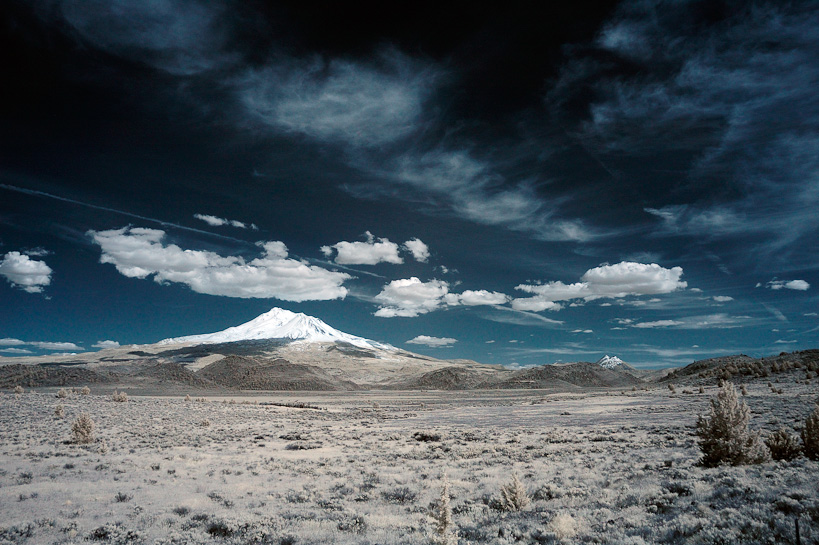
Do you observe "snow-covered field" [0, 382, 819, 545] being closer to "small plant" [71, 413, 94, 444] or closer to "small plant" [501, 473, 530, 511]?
"small plant" [501, 473, 530, 511]

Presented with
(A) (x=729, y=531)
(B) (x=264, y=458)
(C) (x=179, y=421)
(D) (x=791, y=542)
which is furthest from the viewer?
(C) (x=179, y=421)

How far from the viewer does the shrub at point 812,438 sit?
11.4m

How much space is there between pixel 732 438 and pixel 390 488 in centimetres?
981

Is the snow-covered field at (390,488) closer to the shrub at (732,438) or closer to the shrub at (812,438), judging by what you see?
the shrub at (732,438)

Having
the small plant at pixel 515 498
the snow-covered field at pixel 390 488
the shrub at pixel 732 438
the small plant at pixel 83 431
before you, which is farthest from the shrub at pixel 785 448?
the small plant at pixel 83 431

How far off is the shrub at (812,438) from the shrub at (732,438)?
3.58 feet

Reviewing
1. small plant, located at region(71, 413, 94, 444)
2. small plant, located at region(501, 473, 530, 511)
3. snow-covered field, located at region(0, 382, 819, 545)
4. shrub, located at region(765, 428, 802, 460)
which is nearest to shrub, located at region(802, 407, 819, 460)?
shrub, located at region(765, 428, 802, 460)

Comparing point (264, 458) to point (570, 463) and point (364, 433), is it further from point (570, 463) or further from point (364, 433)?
point (570, 463)

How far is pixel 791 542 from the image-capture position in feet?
19.3

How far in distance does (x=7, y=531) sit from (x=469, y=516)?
981 centimetres

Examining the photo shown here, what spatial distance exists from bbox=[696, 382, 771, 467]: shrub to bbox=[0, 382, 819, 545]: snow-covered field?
631 millimetres

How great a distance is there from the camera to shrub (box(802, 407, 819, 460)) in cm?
1137

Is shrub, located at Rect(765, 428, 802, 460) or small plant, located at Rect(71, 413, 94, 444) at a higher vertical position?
shrub, located at Rect(765, 428, 802, 460)

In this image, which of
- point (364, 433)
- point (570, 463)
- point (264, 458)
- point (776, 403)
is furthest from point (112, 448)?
point (776, 403)
